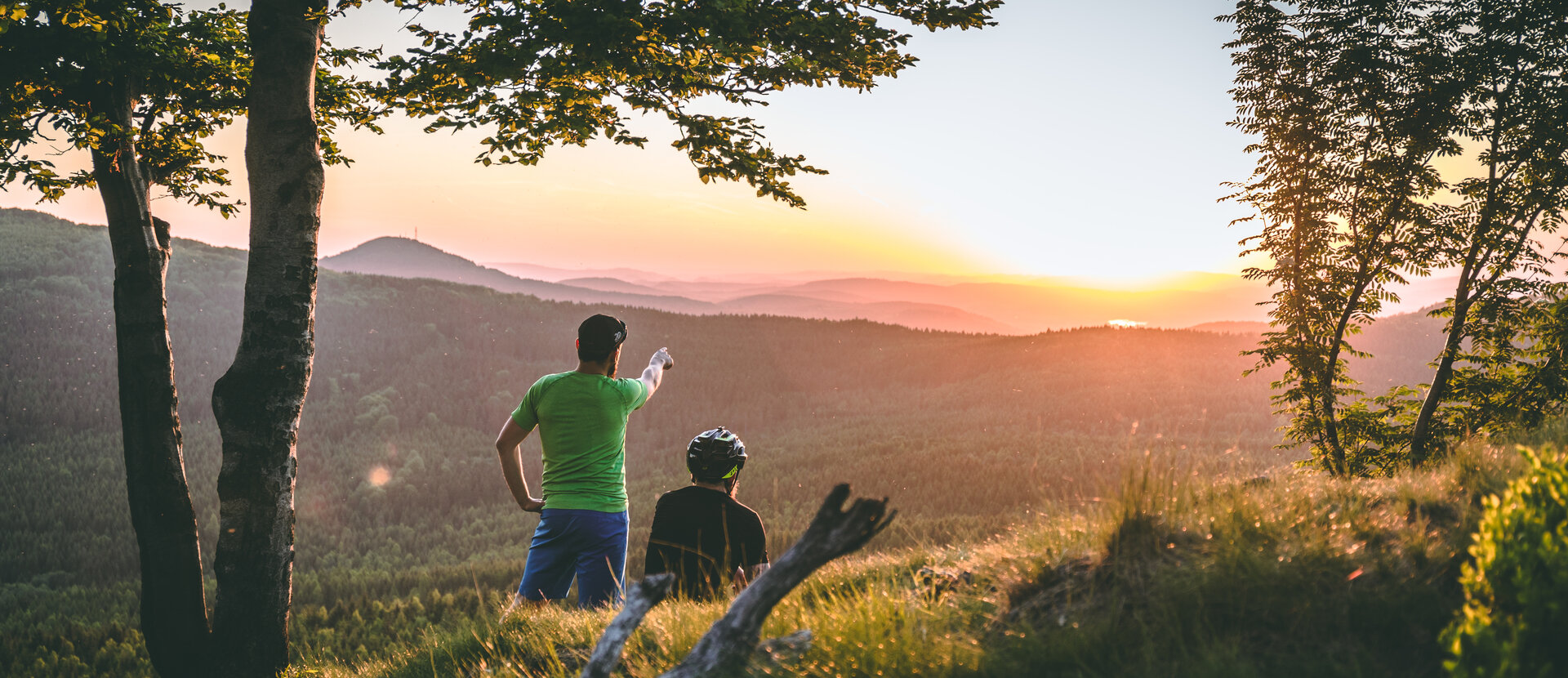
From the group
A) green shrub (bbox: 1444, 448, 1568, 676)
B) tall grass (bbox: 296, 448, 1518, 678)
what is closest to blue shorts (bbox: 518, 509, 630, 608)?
tall grass (bbox: 296, 448, 1518, 678)

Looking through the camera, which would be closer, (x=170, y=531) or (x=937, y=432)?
(x=170, y=531)

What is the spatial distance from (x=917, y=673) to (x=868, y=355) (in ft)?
158

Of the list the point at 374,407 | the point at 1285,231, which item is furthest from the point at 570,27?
the point at 374,407

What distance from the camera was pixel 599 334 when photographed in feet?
15.7

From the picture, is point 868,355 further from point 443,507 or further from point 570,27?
point 570,27

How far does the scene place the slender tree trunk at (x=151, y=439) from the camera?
5.74 meters

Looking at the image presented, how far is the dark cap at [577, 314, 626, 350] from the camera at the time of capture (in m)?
4.77

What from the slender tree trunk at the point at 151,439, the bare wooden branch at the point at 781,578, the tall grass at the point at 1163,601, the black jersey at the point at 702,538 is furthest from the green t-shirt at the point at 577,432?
the slender tree trunk at the point at 151,439

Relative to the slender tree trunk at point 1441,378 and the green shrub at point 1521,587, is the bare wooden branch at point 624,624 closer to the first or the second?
the green shrub at point 1521,587

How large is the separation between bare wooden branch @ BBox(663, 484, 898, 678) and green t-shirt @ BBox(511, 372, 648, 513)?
2.12 metres

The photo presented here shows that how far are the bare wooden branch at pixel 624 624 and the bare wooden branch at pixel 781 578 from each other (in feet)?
0.82

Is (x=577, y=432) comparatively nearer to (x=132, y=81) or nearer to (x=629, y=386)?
(x=629, y=386)

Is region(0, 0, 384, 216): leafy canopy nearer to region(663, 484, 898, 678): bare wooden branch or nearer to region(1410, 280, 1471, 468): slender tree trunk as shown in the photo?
region(663, 484, 898, 678): bare wooden branch

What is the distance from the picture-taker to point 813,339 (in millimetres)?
51500
